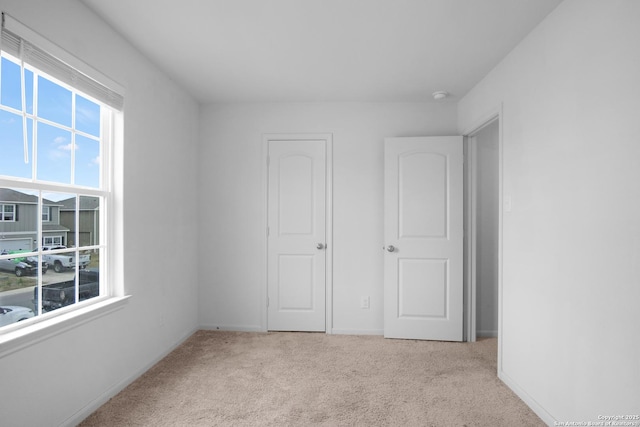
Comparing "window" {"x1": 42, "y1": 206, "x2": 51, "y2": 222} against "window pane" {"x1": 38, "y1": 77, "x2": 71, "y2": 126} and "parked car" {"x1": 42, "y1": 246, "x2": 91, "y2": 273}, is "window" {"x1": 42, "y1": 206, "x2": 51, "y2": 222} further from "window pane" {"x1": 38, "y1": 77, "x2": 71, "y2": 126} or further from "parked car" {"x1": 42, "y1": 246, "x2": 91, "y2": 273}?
"window pane" {"x1": 38, "y1": 77, "x2": 71, "y2": 126}

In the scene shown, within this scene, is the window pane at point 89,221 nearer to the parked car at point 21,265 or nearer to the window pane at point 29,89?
the parked car at point 21,265

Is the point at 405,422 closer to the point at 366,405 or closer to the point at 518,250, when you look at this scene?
the point at 366,405

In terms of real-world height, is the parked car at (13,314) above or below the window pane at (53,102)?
below

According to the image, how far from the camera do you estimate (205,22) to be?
2.22 m

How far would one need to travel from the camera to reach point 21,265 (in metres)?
1.75

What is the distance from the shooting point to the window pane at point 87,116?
7.15 ft

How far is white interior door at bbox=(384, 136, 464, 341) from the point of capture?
351 centimetres

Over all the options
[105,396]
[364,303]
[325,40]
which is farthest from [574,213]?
[105,396]

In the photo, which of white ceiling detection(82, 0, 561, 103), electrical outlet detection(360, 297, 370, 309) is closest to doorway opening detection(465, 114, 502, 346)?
white ceiling detection(82, 0, 561, 103)

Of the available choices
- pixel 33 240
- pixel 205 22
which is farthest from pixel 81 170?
pixel 205 22

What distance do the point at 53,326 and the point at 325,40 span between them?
2374 millimetres

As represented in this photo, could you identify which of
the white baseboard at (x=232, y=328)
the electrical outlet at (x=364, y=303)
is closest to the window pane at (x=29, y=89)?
the white baseboard at (x=232, y=328)

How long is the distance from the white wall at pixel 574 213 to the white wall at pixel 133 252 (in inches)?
108

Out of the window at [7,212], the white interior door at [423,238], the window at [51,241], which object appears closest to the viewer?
the window at [7,212]
